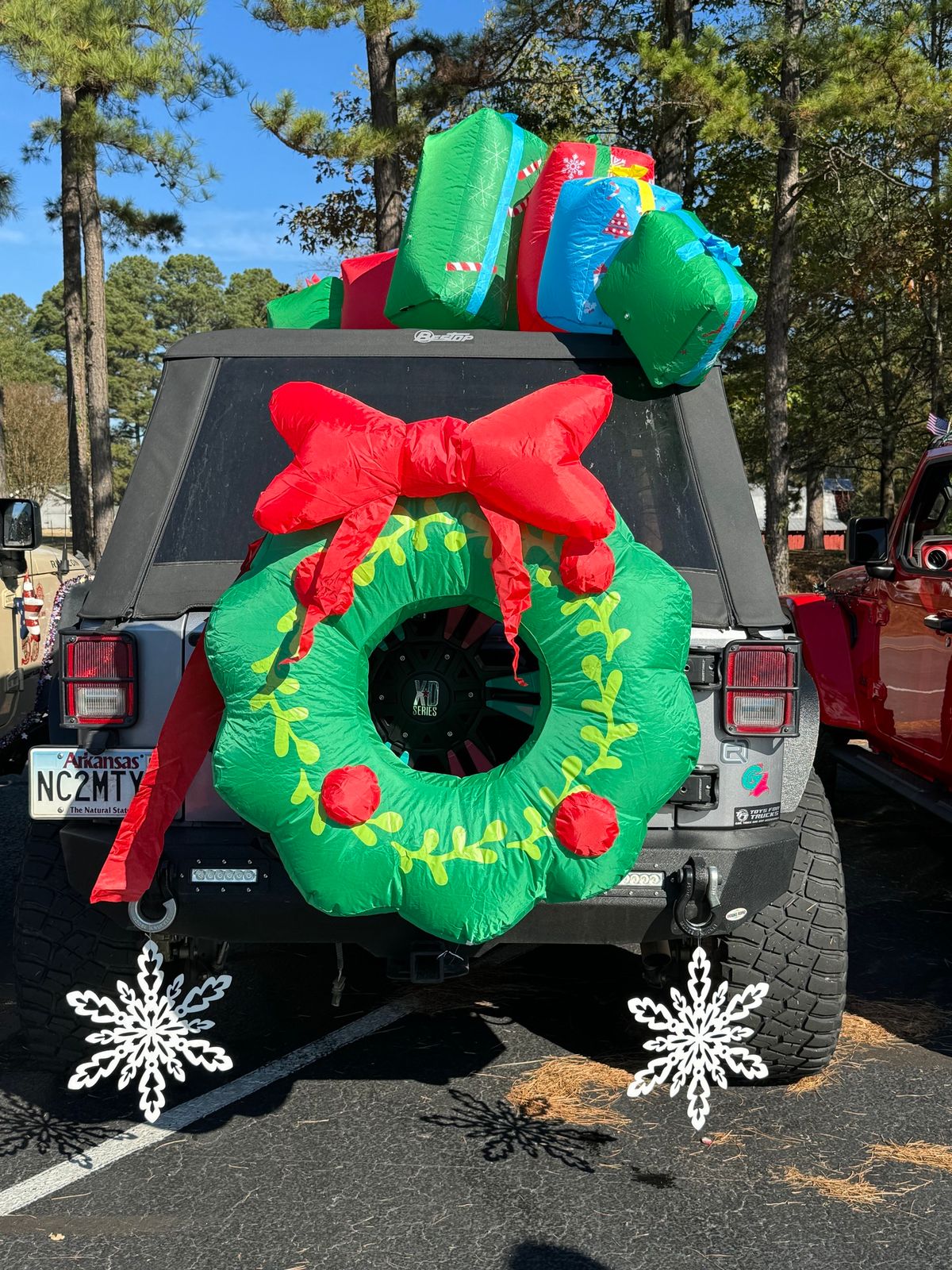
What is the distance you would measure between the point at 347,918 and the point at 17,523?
10.6 feet

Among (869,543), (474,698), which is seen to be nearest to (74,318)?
(869,543)

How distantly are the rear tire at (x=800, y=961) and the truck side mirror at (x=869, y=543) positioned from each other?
2724 mm

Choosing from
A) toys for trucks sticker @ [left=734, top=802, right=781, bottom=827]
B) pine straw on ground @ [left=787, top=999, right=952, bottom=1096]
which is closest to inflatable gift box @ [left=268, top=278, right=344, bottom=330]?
toys for trucks sticker @ [left=734, top=802, right=781, bottom=827]

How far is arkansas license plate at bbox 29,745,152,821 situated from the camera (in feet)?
10.7

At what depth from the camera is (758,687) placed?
328 centimetres

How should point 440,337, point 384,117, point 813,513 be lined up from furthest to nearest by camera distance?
point 813,513, point 384,117, point 440,337

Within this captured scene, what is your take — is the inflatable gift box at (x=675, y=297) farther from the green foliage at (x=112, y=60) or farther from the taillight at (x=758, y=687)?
the green foliage at (x=112, y=60)

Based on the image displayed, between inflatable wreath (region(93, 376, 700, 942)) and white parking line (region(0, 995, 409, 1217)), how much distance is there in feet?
3.70

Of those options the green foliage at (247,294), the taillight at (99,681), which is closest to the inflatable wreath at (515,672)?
the taillight at (99,681)

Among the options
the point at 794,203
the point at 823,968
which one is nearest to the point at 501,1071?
the point at 823,968

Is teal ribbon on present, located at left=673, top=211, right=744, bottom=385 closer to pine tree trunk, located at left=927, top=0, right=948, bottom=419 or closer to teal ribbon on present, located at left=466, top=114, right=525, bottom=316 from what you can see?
teal ribbon on present, located at left=466, top=114, right=525, bottom=316

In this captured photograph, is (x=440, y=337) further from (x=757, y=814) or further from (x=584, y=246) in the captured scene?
(x=757, y=814)

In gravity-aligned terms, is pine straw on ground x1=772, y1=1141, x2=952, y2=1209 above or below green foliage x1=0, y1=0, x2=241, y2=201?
below

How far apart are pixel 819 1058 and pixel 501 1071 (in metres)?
0.96
